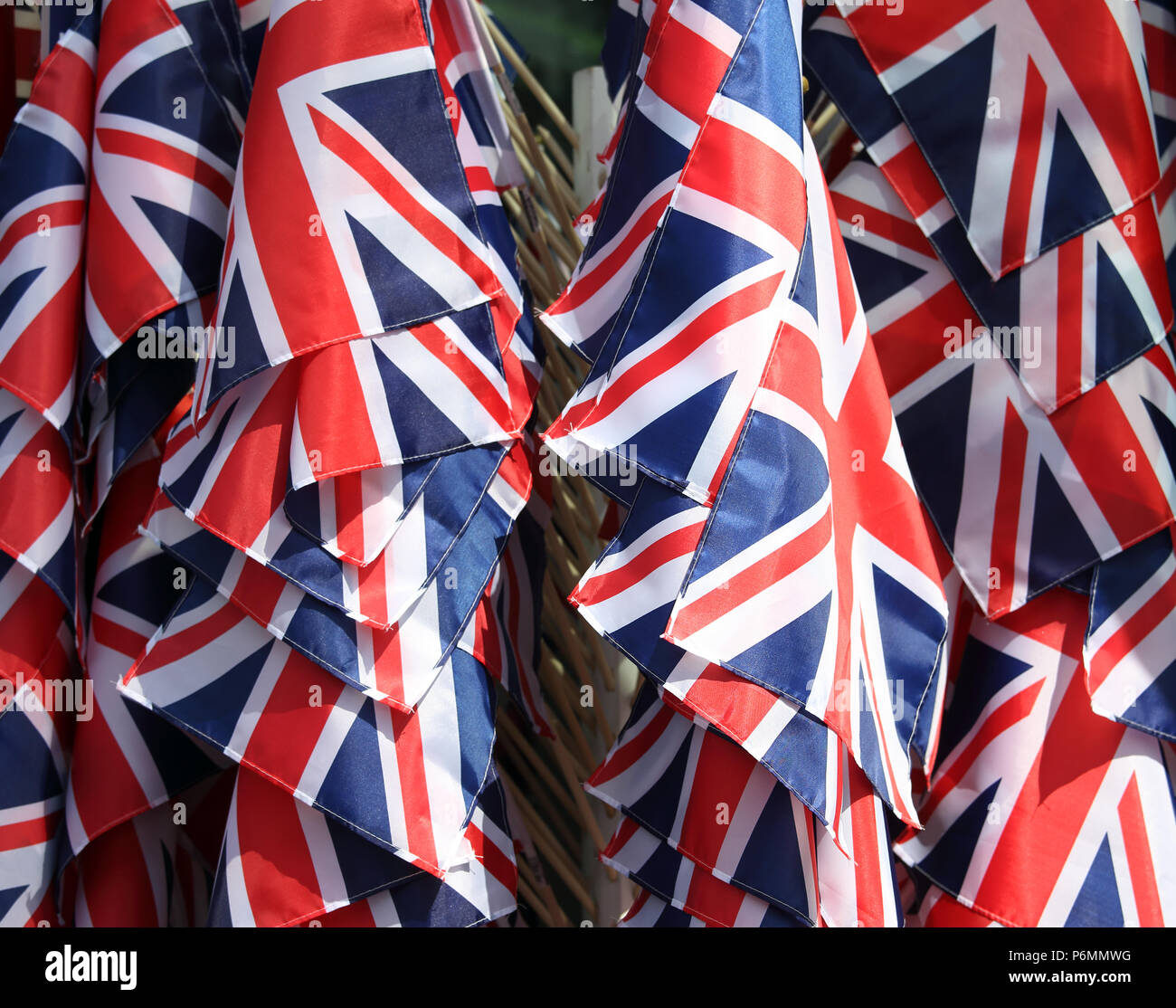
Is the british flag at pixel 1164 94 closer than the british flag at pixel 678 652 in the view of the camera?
No

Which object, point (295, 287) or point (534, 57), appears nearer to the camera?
point (295, 287)

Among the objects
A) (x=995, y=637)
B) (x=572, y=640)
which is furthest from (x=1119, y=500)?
(x=572, y=640)

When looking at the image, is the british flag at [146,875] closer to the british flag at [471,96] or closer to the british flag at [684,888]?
the british flag at [684,888]

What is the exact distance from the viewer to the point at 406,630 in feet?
1.85

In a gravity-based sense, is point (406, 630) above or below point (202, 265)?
below

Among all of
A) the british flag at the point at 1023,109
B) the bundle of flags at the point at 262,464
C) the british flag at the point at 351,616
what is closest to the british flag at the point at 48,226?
the bundle of flags at the point at 262,464

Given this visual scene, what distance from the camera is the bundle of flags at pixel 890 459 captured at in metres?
0.52

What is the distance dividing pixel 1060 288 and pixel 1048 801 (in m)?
0.28

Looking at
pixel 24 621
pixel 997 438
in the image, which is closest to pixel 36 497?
pixel 24 621

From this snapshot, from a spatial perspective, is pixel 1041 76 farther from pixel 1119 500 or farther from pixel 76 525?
pixel 76 525

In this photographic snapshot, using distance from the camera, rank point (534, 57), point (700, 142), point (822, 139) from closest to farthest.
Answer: point (700, 142) < point (822, 139) < point (534, 57)

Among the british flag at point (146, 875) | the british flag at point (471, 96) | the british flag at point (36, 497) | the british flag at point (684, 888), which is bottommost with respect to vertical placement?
the british flag at point (684, 888)

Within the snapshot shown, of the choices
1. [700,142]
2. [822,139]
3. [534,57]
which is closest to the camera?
[700,142]

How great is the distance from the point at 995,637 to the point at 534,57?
0.55 metres
